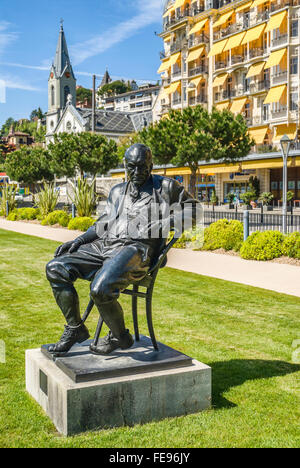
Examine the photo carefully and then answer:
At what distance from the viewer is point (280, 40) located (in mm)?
41000

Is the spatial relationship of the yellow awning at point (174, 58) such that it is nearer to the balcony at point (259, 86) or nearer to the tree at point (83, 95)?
the balcony at point (259, 86)

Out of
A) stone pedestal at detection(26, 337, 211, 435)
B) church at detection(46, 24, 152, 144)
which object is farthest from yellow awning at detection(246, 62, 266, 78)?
stone pedestal at detection(26, 337, 211, 435)

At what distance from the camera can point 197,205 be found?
14.6 ft

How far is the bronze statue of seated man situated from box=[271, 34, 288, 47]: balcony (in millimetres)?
40703

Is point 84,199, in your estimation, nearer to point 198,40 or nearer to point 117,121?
point 198,40

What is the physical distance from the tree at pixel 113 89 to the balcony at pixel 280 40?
296ft

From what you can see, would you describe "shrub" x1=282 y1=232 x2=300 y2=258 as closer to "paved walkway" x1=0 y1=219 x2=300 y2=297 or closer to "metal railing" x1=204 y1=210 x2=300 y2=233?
"paved walkway" x1=0 y1=219 x2=300 y2=297

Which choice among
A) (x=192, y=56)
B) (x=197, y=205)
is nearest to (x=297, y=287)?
(x=197, y=205)

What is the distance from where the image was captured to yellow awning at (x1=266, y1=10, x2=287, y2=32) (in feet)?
130

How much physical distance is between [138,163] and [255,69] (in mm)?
43049

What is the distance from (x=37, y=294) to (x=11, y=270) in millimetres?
2908

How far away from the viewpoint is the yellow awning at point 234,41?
44.8m

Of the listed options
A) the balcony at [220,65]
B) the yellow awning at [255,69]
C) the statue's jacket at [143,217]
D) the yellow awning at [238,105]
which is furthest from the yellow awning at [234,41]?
the statue's jacket at [143,217]
